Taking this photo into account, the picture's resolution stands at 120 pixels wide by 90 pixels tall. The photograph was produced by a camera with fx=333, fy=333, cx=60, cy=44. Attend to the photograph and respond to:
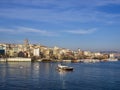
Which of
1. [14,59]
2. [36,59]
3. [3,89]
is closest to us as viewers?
[3,89]

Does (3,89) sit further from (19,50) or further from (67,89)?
(19,50)

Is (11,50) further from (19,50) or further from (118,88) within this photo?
(118,88)

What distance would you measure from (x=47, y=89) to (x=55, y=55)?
511 feet

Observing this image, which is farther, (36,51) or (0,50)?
(36,51)

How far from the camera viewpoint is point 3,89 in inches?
1507

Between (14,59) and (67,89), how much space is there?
12170 cm

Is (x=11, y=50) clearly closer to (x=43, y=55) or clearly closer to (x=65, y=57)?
(x=43, y=55)

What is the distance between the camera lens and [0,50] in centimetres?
17500

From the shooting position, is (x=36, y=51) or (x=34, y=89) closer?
(x=34, y=89)

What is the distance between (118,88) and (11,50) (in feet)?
491

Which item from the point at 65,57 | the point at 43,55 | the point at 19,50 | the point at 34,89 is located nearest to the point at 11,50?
the point at 19,50

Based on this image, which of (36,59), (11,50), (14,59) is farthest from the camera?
(11,50)

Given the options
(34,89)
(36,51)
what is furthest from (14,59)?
(34,89)

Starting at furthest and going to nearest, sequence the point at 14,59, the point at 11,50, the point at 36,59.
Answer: the point at 11,50, the point at 36,59, the point at 14,59
